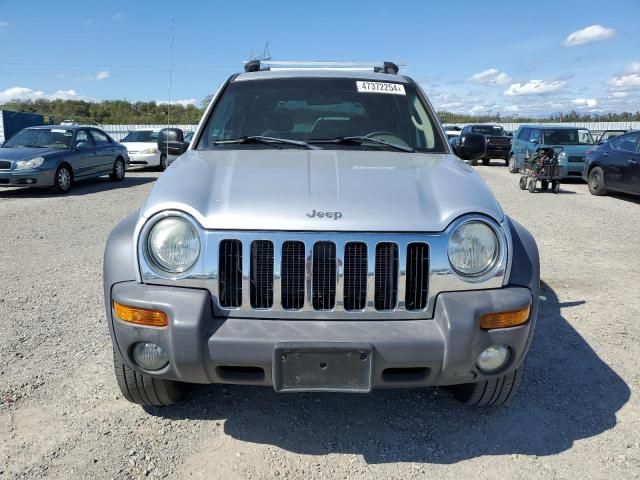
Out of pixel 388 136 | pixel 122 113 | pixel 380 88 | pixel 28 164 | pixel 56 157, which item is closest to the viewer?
pixel 388 136

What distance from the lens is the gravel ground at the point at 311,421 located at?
2484 mm

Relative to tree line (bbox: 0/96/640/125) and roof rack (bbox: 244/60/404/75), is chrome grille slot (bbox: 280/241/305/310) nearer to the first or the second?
roof rack (bbox: 244/60/404/75)

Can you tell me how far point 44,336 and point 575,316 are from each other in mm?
4230

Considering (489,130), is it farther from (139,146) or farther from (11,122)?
(11,122)

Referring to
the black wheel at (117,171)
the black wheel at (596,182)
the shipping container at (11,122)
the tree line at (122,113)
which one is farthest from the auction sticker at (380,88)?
the tree line at (122,113)

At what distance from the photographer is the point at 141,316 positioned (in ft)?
7.61

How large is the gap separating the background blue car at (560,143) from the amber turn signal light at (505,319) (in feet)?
42.2

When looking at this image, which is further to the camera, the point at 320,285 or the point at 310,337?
the point at 320,285

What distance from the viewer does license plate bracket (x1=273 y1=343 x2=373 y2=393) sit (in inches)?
87.0

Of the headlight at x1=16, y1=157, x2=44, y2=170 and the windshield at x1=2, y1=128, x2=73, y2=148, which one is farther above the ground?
the windshield at x1=2, y1=128, x2=73, y2=148

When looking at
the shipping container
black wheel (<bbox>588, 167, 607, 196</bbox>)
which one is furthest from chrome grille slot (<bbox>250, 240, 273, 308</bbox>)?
the shipping container

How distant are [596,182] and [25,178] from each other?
507 inches

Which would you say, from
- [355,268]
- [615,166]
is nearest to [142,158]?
[615,166]

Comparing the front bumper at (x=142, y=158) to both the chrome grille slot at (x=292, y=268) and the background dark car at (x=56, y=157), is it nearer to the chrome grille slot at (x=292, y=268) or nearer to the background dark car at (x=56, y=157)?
the background dark car at (x=56, y=157)
